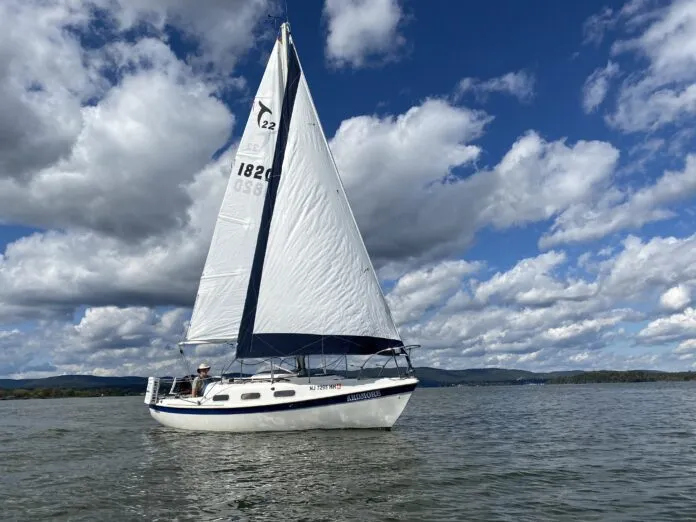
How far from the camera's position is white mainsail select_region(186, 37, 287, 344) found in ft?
113

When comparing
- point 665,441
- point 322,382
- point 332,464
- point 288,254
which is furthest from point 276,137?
point 665,441

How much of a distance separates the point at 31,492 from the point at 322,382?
50.2 feet

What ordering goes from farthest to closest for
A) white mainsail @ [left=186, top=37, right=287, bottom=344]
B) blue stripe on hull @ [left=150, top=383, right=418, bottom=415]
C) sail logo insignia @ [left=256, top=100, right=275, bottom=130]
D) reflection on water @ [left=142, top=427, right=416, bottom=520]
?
sail logo insignia @ [left=256, top=100, right=275, bottom=130], white mainsail @ [left=186, top=37, right=287, bottom=344], blue stripe on hull @ [left=150, top=383, right=418, bottom=415], reflection on water @ [left=142, top=427, right=416, bottom=520]

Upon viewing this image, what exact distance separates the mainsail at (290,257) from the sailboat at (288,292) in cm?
6

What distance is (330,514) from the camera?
14898mm

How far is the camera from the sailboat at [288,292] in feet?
99.2

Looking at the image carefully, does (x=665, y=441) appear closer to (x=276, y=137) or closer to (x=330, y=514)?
(x=330, y=514)

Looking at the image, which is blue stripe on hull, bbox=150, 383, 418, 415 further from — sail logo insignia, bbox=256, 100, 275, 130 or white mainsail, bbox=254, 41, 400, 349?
sail logo insignia, bbox=256, 100, 275, 130

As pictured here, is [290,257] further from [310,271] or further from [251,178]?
[251,178]

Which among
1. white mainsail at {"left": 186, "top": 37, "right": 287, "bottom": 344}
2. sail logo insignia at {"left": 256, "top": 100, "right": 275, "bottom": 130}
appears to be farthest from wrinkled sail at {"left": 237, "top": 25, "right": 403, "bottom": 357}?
sail logo insignia at {"left": 256, "top": 100, "right": 275, "bottom": 130}

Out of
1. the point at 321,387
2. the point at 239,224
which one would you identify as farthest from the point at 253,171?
the point at 321,387

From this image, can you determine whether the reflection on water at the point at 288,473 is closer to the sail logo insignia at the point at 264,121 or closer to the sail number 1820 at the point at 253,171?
the sail number 1820 at the point at 253,171

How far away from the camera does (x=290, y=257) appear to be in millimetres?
Result: 32750

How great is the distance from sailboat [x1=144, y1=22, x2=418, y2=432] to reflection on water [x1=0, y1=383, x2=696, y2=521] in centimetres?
167
